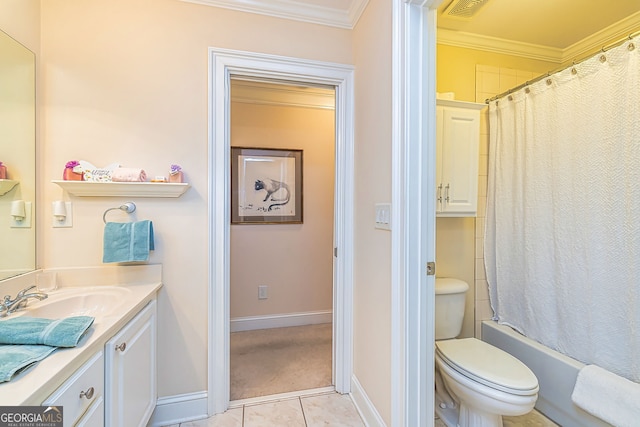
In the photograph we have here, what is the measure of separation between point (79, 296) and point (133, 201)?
0.53 meters

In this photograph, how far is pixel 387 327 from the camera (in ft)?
4.53

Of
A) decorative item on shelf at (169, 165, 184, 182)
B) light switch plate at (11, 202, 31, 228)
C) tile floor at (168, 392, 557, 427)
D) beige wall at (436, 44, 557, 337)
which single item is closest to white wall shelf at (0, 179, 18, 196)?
light switch plate at (11, 202, 31, 228)

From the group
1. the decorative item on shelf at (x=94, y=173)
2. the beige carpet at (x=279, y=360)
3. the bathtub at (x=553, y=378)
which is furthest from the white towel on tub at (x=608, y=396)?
the decorative item on shelf at (x=94, y=173)

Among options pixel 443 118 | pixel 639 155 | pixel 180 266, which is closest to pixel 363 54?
pixel 443 118

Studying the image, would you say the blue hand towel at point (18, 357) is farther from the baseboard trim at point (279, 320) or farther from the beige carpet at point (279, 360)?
the baseboard trim at point (279, 320)

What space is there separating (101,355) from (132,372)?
0.31 meters

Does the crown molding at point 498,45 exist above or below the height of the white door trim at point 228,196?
above

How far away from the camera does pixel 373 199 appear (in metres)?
1.54

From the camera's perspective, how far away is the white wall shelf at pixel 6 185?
124 centimetres

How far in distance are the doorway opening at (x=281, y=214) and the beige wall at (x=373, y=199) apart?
3.30 ft

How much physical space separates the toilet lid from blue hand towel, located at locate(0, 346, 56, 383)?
1.66m

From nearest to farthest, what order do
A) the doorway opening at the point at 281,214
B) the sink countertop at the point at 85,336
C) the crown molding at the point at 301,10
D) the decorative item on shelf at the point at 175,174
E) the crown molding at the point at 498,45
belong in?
the sink countertop at the point at 85,336 → the decorative item on shelf at the point at 175,174 → the crown molding at the point at 301,10 → the crown molding at the point at 498,45 → the doorway opening at the point at 281,214

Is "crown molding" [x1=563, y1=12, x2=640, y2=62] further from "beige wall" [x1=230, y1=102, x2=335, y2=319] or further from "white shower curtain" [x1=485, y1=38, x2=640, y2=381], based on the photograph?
"beige wall" [x1=230, y1=102, x2=335, y2=319]

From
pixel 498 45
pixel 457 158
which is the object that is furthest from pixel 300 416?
pixel 498 45
